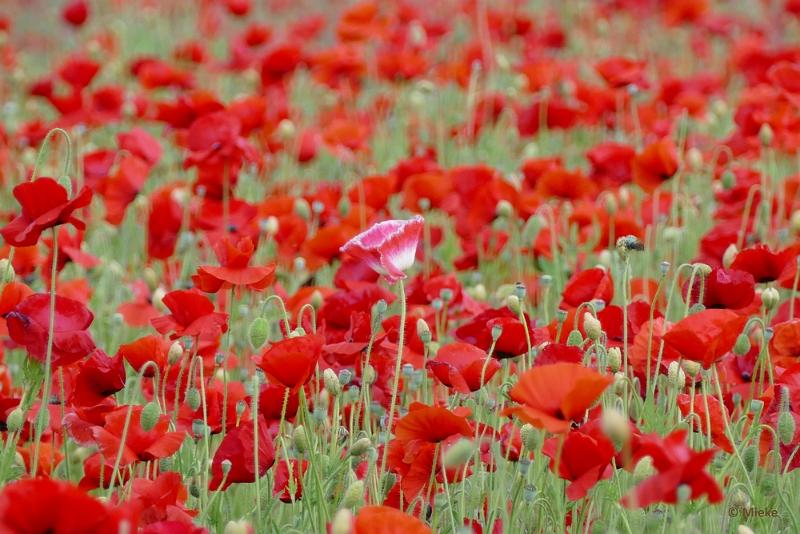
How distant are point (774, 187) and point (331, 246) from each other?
1192 mm

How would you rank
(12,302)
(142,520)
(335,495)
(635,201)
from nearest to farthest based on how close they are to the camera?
(142,520)
(335,495)
(12,302)
(635,201)

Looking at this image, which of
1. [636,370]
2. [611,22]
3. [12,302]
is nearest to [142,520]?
[12,302]

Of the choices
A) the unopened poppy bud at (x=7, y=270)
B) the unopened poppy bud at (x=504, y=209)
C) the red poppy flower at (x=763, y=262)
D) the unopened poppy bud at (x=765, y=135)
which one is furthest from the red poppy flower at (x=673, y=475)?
the unopened poppy bud at (x=765, y=135)

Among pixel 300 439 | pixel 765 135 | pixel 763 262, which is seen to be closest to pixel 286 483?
pixel 300 439

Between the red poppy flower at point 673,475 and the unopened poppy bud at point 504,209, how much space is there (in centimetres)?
139

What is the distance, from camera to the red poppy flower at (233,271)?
1.77 metres

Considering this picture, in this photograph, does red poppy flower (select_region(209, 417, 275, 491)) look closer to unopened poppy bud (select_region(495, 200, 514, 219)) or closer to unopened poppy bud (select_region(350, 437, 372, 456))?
unopened poppy bud (select_region(350, 437, 372, 456))

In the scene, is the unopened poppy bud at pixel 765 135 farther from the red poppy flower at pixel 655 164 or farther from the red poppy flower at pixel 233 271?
the red poppy flower at pixel 233 271

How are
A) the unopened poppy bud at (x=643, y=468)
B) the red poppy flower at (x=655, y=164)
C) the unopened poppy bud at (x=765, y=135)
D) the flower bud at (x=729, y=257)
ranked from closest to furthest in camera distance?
the unopened poppy bud at (x=643, y=468), the flower bud at (x=729, y=257), the red poppy flower at (x=655, y=164), the unopened poppy bud at (x=765, y=135)

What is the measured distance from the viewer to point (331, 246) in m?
2.54

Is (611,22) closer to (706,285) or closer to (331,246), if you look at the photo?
(331,246)

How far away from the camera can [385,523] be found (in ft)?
4.21

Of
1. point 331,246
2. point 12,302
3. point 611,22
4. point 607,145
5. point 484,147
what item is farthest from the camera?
point 611,22

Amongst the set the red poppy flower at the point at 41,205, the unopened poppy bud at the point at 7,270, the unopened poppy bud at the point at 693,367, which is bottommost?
the unopened poppy bud at the point at 693,367
